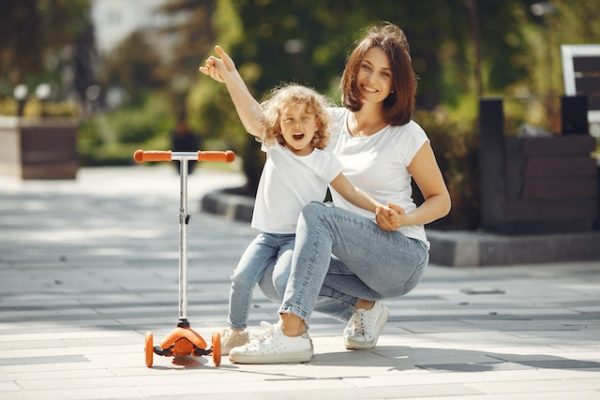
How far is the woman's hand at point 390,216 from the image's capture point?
622 cm

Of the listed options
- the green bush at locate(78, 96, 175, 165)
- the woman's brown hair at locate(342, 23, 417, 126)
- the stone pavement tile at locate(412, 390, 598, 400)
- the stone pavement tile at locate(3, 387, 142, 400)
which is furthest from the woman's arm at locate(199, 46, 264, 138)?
the green bush at locate(78, 96, 175, 165)

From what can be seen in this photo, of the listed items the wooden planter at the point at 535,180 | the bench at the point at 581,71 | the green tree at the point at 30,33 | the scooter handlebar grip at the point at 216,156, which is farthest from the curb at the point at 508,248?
the green tree at the point at 30,33

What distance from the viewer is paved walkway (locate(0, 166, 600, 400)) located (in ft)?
18.7

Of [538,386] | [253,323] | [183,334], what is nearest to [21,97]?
[253,323]

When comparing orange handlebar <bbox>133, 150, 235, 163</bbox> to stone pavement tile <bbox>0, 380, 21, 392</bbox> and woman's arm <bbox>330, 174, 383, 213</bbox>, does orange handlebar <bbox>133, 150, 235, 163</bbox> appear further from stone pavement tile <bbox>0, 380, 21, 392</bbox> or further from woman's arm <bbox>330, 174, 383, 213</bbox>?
stone pavement tile <bbox>0, 380, 21, 392</bbox>

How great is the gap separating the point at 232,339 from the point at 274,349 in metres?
0.34

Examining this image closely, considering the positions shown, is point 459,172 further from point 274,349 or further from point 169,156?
point 169,156

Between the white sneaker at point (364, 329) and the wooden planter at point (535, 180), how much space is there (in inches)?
172

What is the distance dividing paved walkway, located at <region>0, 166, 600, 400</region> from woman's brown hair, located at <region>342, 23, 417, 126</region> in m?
1.13

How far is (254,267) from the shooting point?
6391 mm

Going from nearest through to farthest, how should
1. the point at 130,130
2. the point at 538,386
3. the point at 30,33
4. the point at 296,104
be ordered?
1. the point at 538,386
2. the point at 296,104
3. the point at 30,33
4. the point at 130,130

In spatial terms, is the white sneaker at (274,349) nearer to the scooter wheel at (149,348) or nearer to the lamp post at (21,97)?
the scooter wheel at (149,348)

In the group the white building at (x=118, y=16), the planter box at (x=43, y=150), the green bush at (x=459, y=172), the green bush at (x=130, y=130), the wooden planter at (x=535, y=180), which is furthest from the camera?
the white building at (x=118, y=16)

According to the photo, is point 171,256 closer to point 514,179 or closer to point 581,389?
point 514,179
